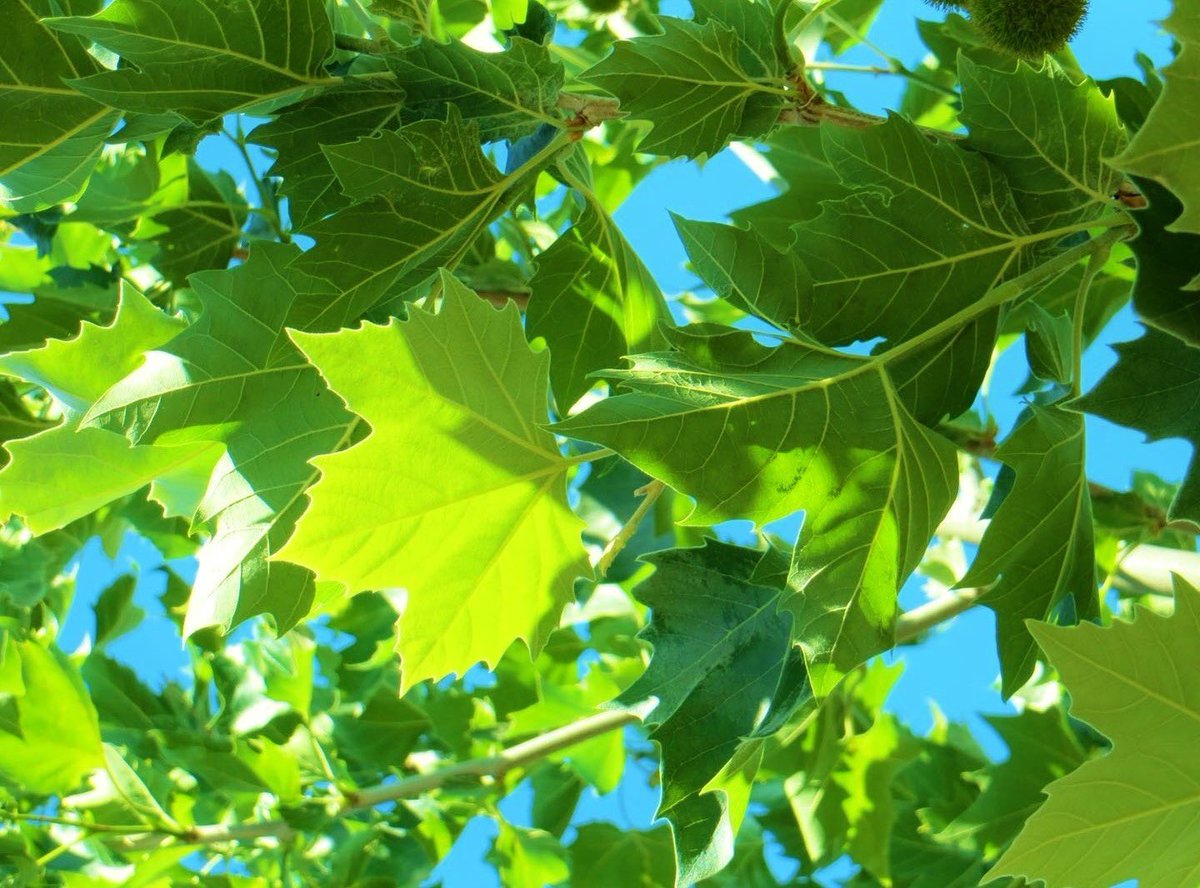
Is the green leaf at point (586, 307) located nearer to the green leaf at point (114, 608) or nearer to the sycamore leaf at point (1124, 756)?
the sycamore leaf at point (1124, 756)

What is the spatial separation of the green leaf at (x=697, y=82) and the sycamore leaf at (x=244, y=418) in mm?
247

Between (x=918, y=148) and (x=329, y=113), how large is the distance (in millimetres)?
402

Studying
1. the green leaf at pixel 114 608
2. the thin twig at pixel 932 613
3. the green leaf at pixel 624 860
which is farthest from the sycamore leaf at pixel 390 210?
the green leaf at pixel 114 608

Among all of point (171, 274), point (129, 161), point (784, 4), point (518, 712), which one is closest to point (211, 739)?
point (518, 712)

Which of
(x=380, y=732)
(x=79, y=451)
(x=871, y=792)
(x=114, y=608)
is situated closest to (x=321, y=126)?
(x=79, y=451)

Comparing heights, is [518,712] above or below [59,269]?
below

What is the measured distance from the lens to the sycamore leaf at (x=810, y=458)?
25.2 inches

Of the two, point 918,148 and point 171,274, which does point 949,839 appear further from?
point 171,274

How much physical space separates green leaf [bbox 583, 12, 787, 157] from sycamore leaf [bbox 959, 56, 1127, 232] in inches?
5.5

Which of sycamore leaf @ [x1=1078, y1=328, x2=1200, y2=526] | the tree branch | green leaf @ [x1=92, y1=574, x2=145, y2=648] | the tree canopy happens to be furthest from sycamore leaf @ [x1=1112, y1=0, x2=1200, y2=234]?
green leaf @ [x1=92, y1=574, x2=145, y2=648]

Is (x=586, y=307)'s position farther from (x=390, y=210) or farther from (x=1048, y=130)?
(x=1048, y=130)

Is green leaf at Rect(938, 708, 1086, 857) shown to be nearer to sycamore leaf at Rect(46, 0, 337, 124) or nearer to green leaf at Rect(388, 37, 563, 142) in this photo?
green leaf at Rect(388, 37, 563, 142)

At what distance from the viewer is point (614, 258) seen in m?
0.95

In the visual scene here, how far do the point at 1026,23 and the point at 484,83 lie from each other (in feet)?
1.37
